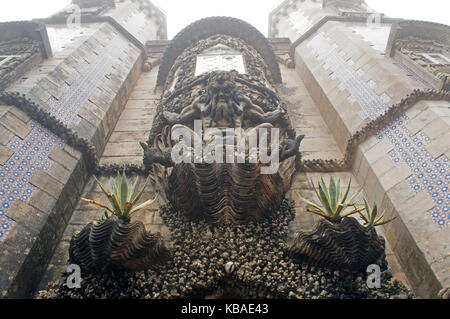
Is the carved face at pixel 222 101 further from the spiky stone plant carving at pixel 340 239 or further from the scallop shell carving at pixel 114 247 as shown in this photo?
the scallop shell carving at pixel 114 247

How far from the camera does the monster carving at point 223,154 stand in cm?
529

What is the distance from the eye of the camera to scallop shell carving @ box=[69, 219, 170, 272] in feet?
14.9

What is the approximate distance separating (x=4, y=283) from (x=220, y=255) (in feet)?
9.10

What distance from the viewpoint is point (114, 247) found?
4.54 metres

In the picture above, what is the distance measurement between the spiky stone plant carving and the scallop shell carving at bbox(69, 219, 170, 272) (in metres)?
2.09

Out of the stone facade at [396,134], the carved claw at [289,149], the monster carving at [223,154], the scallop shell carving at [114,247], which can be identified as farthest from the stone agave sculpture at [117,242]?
the stone facade at [396,134]

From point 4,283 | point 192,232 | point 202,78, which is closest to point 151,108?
point 202,78

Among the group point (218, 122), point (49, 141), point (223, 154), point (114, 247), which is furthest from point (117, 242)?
point (49, 141)

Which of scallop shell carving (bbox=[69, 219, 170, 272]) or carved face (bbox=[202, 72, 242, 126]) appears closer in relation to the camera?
scallop shell carving (bbox=[69, 219, 170, 272])

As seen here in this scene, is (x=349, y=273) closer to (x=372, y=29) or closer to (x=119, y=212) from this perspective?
(x=119, y=212)

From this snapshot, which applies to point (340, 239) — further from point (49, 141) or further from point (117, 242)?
point (49, 141)

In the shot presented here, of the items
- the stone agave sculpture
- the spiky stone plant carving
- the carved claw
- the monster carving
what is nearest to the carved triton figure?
the monster carving

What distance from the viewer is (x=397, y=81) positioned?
7953 mm

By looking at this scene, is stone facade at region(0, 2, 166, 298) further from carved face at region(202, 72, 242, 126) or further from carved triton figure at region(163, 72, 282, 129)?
carved face at region(202, 72, 242, 126)
